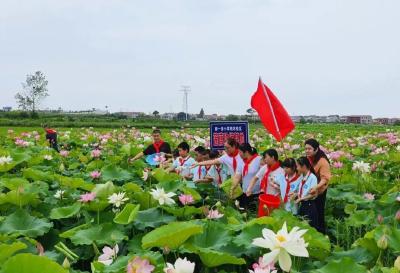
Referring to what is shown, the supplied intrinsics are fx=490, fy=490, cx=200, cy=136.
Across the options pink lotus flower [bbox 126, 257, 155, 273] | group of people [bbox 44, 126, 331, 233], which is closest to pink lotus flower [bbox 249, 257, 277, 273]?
pink lotus flower [bbox 126, 257, 155, 273]

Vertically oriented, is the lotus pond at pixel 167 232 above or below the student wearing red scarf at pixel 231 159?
below

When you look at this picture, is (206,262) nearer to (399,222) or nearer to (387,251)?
(387,251)

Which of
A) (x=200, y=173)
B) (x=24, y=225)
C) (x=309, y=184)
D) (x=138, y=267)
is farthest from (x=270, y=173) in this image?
(x=138, y=267)

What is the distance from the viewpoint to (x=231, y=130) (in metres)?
6.28

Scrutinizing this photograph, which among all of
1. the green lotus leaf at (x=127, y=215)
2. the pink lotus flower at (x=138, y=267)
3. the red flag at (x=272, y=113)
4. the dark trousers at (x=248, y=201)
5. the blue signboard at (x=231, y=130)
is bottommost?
the dark trousers at (x=248, y=201)

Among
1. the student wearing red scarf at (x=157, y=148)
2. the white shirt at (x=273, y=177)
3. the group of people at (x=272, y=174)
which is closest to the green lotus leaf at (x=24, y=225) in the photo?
the group of people at (x=272, y=174)

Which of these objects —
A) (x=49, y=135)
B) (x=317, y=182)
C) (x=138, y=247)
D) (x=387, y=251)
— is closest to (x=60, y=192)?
(x=138, y=247)

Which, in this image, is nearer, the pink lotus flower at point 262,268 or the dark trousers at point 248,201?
the pink lotus flower at point 262,268

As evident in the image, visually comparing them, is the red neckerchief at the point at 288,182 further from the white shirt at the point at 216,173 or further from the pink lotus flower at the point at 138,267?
the pink lotus flower at the point at 138,267

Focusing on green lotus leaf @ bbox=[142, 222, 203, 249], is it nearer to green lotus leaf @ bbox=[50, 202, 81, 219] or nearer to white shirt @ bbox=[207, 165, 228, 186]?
green lotus leaf @ bbox=[50, 202, 81, 219]

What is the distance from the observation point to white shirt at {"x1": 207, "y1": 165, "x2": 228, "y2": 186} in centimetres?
546

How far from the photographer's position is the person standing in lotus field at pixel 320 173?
420cm

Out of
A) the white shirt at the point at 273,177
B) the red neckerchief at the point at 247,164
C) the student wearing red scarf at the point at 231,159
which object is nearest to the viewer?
the white shirt at the point at 273,177

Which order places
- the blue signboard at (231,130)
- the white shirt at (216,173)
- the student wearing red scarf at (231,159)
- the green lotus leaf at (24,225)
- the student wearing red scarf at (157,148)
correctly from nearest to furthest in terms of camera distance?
1. the green lotus leaf at (24,225)
2. the student wearing red scarf at (231,159)
3. the white shirt at (216,173)
4. the blue signboard at (231,130)
5. the student wearing red scarf at (157,148)
